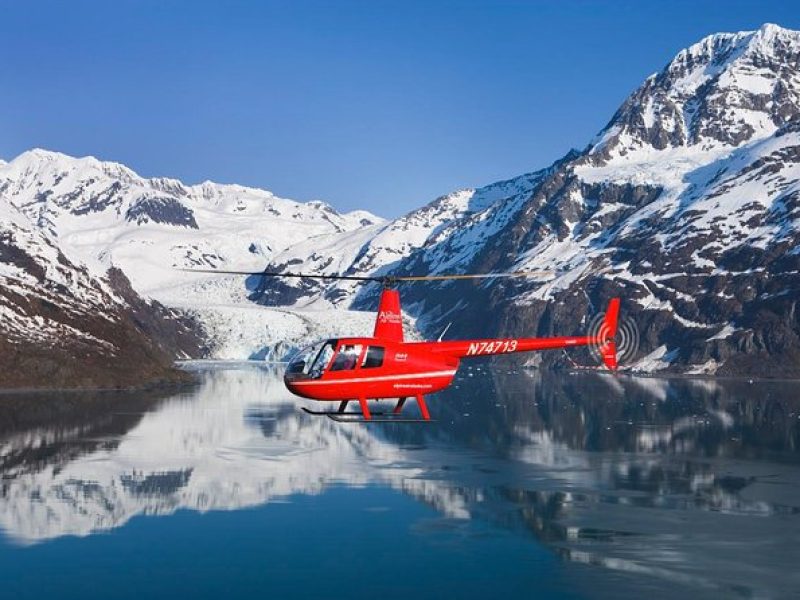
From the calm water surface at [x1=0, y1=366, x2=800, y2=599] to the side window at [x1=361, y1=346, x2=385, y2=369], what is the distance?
42.3 feet

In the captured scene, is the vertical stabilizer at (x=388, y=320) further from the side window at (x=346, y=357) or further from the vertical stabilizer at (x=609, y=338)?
the vertical stabilizer at (x=609, y=338)

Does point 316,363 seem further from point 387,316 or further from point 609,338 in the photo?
point 609,338

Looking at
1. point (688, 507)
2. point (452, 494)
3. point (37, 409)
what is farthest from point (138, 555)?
point (37, 409)

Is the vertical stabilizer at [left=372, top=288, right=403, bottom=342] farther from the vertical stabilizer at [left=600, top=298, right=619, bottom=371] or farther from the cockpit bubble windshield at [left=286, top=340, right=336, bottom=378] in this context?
the vertical stabilizer at [left=600, top=298, right=619, bottom=371]

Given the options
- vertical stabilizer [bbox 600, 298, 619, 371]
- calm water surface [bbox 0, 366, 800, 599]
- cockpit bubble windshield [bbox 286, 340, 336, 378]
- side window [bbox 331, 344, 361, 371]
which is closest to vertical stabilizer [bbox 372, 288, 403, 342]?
side window [bbox 331, 344, 361, 371]

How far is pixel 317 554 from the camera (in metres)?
66.2

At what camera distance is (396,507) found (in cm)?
7938

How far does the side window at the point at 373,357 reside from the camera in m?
55.3

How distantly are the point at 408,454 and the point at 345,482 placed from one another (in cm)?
1883

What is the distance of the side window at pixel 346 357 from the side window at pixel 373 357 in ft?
1.66

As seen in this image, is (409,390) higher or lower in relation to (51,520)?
higher

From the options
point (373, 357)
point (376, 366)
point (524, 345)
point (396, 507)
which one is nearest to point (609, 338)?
point (524, 345)

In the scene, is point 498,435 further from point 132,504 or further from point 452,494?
point 132,504

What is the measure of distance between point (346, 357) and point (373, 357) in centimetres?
141
